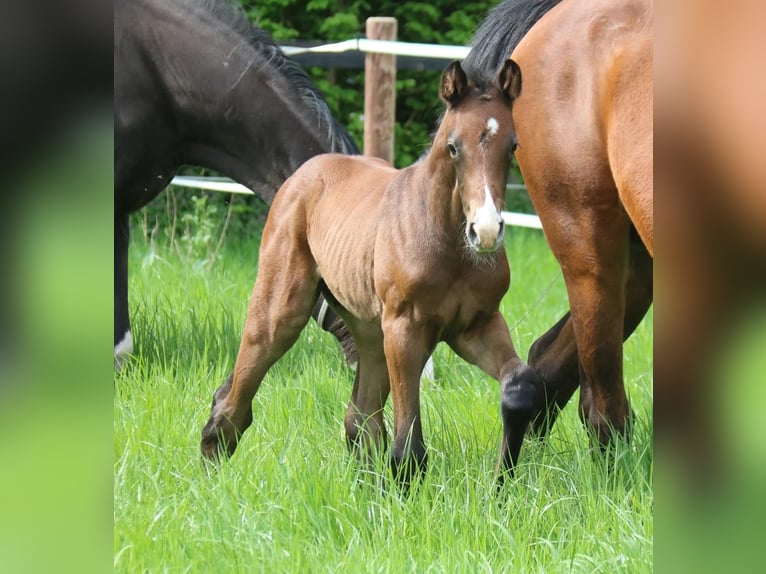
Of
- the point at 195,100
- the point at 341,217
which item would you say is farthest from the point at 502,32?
the point at 195,100

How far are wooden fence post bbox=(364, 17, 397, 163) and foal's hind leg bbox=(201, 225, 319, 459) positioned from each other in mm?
2790

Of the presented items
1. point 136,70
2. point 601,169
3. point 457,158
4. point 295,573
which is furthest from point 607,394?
point 136,70

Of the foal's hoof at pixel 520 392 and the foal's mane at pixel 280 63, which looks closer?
the foal's hoof at pixel 520 392

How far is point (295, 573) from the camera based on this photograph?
2379 mm

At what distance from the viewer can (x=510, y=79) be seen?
274 cm

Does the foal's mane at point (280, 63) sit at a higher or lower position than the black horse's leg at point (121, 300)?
higher

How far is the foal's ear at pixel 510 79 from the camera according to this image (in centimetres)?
Answer: 272

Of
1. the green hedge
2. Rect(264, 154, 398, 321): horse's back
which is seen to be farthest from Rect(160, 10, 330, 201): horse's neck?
the green hedge

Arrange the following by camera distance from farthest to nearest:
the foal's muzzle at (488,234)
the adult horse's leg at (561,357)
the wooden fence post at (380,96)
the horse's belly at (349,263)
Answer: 1. the wooden fence post at (380,96)
2. the adult horse's leg at (561,357)
3. the horse's belly at (349,263)
4. the foal's muzzle at (488,234)

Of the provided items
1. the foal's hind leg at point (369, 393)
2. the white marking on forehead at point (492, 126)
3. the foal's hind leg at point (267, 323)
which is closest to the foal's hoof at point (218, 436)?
the foal's hind leg at point (267, 323)

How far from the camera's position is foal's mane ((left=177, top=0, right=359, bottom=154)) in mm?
4531

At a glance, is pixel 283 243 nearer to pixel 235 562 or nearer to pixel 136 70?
pixel 235 562

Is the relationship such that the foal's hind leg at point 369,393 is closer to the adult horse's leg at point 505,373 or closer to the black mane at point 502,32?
the adult horse's leg at point 505,373

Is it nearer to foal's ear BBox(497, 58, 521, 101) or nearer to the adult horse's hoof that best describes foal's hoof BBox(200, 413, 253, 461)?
the adult horse's hoof
